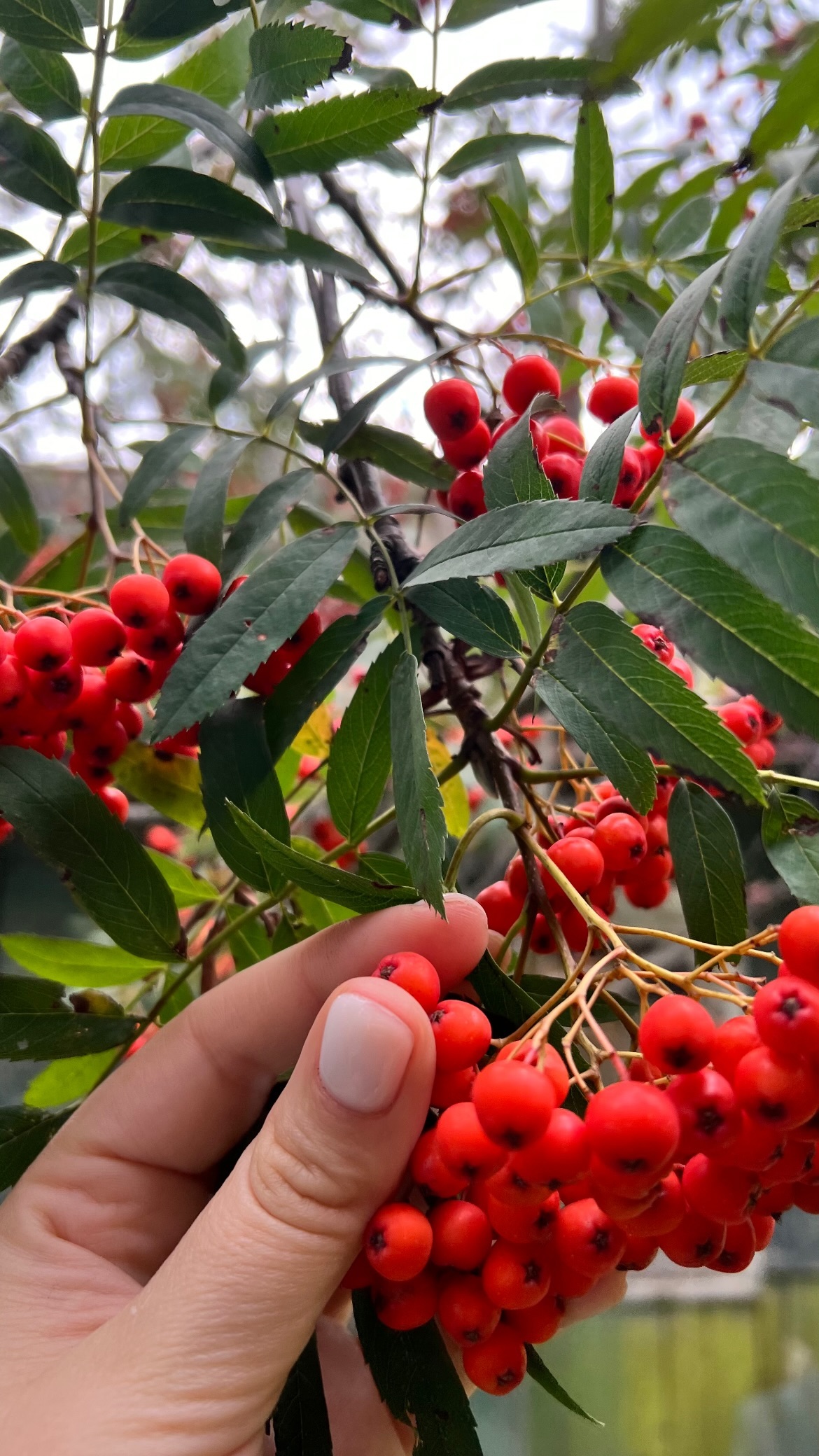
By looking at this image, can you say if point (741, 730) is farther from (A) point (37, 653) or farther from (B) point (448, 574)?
(A) point (37, 653)

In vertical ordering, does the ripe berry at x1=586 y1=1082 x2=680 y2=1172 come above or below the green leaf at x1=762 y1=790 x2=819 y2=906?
below

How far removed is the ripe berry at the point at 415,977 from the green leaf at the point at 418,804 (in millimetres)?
39

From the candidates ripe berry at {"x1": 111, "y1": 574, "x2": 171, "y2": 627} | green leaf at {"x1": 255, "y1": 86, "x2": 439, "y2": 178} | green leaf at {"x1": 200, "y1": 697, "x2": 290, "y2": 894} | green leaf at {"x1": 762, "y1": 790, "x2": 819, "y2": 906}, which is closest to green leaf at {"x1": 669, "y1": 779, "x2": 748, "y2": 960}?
green leaf at {"x1": 762, "y1": 790, "x2": 819, "y2": 906}

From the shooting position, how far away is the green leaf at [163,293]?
2.00 feet

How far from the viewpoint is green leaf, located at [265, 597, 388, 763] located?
53 cm

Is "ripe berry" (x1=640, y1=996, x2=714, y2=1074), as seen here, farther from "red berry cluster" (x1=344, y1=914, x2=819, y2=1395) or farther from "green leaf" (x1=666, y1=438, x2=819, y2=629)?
"green leaf" (x1=666, y1=438, x2=819, y2=629)

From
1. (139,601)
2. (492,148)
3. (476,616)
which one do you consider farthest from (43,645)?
(492,148)

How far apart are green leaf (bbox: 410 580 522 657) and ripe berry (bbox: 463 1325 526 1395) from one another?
0.33m

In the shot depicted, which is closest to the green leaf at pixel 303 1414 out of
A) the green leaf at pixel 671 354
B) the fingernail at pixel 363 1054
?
the fingernail at pixel 363 1054

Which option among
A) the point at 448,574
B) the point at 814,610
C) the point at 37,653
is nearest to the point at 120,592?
the point at 37,653

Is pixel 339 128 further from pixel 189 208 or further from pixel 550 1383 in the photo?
pixel 550 1383

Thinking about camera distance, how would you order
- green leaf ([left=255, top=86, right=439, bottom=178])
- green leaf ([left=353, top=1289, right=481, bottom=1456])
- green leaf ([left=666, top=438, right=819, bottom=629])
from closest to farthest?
green leaf ([left=666, top=438, right=819, bottom=629]) → green leaf ([left=353, top=1289, right=481, bottom=1456]) → green leaf ([left=255, top=86, right=439, bottom=178])

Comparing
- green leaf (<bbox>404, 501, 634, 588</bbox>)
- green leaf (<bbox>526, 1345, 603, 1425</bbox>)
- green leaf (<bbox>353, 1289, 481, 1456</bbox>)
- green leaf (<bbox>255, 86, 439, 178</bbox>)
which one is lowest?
green leaf (<bbox>526, 1345, 603, 1425</bbox>)

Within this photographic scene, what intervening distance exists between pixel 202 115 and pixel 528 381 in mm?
257
